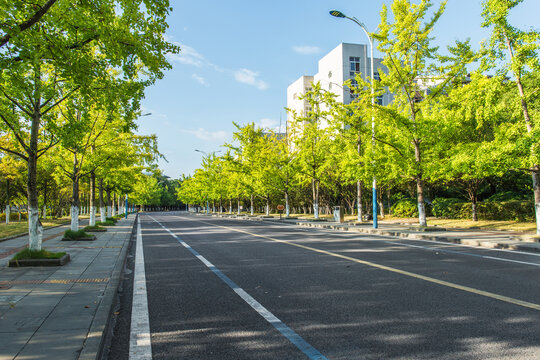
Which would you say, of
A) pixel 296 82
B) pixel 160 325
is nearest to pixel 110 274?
pixel 160 325

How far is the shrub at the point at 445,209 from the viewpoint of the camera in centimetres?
2552

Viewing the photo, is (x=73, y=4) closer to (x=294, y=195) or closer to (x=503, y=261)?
(x=503, y=261)

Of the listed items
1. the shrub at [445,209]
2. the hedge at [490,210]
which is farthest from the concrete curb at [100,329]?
the shrub at [445,209]

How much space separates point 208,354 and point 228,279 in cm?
354

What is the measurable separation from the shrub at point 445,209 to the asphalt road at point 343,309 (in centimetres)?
1728

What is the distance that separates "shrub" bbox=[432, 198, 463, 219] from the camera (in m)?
25.5

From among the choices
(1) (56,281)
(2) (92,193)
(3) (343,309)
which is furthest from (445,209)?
(1) (56,281)

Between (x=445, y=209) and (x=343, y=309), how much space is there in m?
24.1

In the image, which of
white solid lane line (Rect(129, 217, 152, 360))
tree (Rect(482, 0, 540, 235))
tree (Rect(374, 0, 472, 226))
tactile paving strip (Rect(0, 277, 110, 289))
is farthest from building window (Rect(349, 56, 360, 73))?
tactile paving strip (Rect(0, 277, 110, 289))

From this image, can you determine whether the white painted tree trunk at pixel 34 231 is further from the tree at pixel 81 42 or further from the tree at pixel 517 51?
the tree at pixel 517 51

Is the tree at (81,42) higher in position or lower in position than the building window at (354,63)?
lower

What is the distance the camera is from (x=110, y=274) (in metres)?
7.51

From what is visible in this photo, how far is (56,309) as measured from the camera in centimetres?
493

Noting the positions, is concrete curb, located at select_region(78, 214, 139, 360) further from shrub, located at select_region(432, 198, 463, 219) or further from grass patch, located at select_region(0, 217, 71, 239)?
shrub, located at select_region(432, 198, 463, 219)
